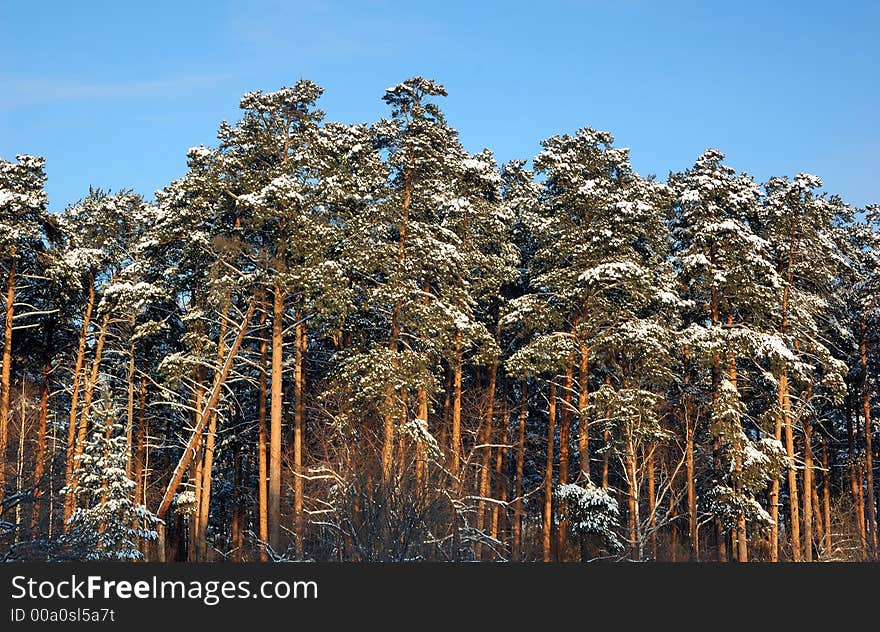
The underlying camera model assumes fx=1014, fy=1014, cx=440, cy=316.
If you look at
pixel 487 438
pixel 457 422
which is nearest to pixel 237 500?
pixel 487 438

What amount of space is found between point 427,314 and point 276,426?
20.2 ft

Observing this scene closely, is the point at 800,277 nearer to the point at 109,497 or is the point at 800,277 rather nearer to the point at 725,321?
the point at 725,321

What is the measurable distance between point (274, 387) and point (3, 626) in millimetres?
18474

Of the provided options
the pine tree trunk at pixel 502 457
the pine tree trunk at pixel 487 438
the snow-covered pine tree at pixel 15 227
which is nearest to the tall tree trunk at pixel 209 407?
the snow-covered pine tree at pixel 15 227

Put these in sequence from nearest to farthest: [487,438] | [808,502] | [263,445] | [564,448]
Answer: [564,448]
[263,445]
[808,502]
[487,438]

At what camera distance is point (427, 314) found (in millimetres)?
33500

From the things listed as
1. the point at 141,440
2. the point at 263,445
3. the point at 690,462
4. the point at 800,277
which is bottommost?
the point at 690,462

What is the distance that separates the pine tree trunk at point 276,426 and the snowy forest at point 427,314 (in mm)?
97

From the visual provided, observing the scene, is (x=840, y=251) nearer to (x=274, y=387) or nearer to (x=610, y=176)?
(x=610, y=176)

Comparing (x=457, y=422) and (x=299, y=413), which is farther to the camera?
(x=457, y=422)

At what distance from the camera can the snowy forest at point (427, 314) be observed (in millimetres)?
32688

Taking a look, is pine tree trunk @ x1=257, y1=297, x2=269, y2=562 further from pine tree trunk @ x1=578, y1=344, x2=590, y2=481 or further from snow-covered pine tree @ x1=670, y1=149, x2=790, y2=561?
snow-covered pine tree @ x1=670, y1=149, x2=790, y2=561

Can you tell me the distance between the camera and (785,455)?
34.8m

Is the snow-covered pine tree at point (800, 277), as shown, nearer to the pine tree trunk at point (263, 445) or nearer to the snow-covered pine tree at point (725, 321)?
the snow-covered pine tree at point (725, 321)
